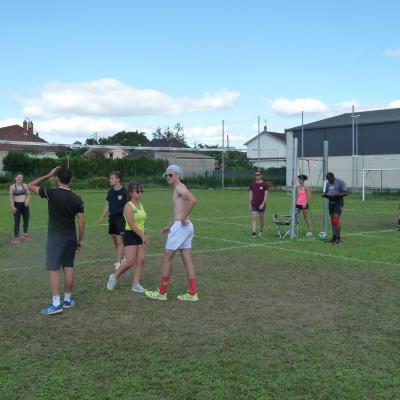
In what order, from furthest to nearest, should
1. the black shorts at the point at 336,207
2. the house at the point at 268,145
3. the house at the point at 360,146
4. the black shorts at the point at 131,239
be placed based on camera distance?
1. the house at the point at 268,145
2. the house at the point at 360,146
3. the black shorts at the point at 336,207
4. the black shorts at the point at 131,239

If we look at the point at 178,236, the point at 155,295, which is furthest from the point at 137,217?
the point at 155,295

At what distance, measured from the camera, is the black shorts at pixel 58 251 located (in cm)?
688

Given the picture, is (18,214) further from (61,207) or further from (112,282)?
(61,207)

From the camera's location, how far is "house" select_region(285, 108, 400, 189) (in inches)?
1743

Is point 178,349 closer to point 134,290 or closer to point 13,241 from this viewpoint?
point 134,290

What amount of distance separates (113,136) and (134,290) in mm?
104218

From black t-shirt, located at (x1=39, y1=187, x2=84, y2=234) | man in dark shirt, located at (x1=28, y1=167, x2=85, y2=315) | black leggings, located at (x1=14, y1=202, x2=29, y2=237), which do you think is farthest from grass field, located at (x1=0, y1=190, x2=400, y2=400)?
black leggings, located at (x1=14, y1=202, x2=29, y2=237)

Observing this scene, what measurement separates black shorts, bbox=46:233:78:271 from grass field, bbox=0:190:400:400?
0.62m

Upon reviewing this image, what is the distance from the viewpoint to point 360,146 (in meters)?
48.7

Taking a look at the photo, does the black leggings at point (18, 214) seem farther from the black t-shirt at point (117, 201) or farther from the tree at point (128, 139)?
the tree at point (128, 139)

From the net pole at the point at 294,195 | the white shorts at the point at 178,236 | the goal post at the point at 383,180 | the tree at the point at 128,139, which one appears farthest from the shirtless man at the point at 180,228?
the tree at the point at 128,139

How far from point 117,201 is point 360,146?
42.3 meters

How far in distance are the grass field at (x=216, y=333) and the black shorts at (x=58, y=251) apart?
0.62m

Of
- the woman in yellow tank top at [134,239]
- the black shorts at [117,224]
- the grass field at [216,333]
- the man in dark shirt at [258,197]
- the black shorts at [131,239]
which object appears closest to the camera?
the grass field at [216,333]
